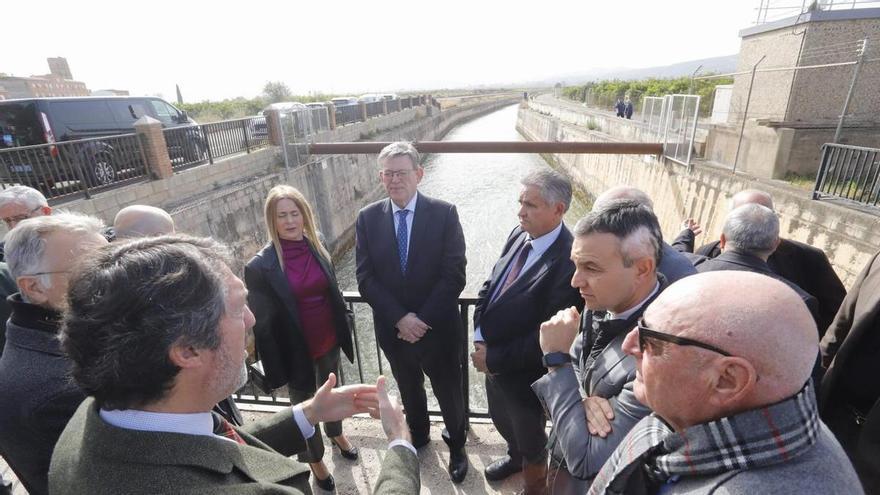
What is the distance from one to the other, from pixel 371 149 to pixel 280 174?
4613 mm

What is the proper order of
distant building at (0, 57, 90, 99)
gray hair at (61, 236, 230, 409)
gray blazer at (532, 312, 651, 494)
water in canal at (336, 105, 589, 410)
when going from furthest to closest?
1. distant building at (0, 57, 90, 99)
2. water in canal at (336, 105, 589, 410)
3. gray blazer at (532, 312, 651, 494)
4. gray hair at (61, 236, 230, 409)

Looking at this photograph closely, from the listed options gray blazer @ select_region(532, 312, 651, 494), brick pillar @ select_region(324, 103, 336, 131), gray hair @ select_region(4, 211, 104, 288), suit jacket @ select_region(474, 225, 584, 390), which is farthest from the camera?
brick pillar @ select_region(324, 103, 336, 131)

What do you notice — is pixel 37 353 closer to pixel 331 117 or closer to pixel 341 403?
pixel 341 403

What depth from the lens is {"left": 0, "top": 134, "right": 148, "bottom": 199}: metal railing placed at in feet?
18.7

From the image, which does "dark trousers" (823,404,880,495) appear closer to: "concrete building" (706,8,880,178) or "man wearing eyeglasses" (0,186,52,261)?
"man wearing eyeglasses" (0,186,52,261)

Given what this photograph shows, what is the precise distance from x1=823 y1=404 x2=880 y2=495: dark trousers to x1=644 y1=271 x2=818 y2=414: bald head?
1626mm

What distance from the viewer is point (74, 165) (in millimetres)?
6176

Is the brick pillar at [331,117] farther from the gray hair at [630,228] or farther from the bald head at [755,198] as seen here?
the gray hair at [630,228]

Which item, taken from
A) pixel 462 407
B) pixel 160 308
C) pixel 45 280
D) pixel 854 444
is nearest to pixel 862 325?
pixel 854 444

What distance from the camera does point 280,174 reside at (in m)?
10.6

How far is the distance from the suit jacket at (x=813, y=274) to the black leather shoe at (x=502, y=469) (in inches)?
87.5

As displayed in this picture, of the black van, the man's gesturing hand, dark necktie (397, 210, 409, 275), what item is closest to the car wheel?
the black van

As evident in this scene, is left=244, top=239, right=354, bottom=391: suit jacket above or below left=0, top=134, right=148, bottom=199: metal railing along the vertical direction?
below

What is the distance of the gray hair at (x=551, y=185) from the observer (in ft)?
7.50
